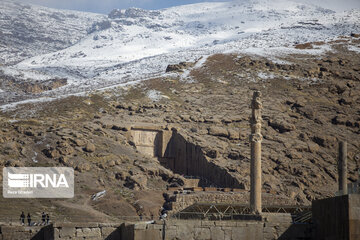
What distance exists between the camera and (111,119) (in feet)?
241

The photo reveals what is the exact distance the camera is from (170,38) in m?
172


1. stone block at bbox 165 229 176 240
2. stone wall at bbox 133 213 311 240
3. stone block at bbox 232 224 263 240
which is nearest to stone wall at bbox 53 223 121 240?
stone wall at bbox 133 213 311 240

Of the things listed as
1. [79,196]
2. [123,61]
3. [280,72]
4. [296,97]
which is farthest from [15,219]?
[123,61]

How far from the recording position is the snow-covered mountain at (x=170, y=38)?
125 meters

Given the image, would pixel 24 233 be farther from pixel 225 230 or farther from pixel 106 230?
pixel 225 230

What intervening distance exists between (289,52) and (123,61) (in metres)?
53.1

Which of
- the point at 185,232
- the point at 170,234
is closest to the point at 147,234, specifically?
the point at 170,234

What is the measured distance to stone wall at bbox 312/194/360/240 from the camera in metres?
→ 29.5

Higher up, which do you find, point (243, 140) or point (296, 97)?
point (296, 97)

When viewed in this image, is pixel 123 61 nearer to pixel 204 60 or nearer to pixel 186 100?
pixel 204 60

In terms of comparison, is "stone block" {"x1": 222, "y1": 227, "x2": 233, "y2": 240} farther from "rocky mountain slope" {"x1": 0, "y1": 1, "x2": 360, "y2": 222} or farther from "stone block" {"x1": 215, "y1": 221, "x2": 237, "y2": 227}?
"rocky mountain slope" {"x1": 0, "y1": 1, "x2": 360, "y2": 222}

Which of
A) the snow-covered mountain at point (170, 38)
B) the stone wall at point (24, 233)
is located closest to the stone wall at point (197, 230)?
the stone wall at point (24, 233)

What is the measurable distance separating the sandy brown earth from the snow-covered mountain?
14.0m

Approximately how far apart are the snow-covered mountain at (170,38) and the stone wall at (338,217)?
6991cm
